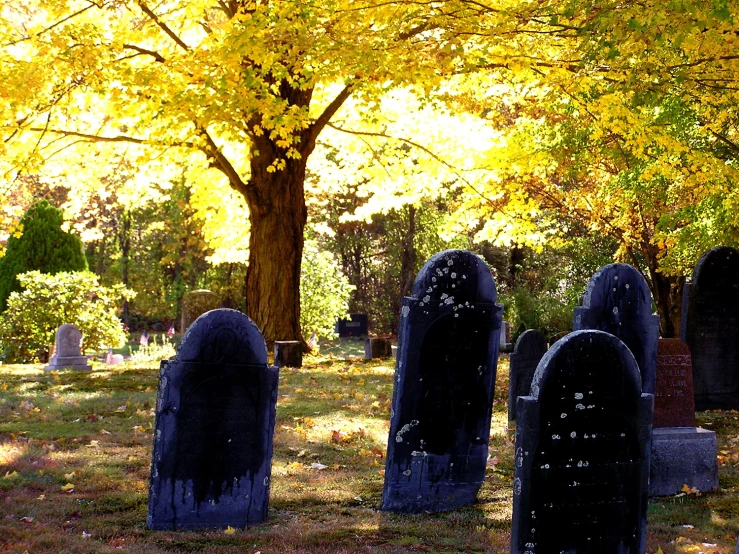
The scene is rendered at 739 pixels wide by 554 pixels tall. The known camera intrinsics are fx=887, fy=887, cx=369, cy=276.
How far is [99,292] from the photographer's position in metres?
19.7

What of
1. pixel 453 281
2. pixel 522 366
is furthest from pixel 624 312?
pixel 522 366

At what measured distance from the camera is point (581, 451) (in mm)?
4961

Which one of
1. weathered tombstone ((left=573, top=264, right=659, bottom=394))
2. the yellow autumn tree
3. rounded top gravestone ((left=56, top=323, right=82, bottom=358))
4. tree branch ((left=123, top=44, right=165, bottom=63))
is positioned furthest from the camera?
rounded top gravestone ((left=56, top=323, right=82, bottom=358))

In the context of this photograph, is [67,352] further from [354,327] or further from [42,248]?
[354,327]

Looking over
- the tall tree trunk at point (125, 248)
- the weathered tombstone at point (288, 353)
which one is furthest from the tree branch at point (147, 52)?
the tall tree trunk at point (125, 248)

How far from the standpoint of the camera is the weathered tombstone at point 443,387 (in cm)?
689

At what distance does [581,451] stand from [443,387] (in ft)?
6.92

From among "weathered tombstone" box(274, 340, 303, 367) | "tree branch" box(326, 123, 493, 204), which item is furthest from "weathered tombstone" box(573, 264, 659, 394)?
"tree branch" box(326, 123, 493, 204)

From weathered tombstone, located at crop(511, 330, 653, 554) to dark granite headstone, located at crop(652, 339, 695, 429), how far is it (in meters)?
3.19

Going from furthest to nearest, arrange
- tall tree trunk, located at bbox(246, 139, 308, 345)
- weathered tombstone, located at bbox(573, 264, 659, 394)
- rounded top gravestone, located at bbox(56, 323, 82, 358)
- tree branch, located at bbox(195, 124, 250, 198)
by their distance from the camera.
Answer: tall tree trunk, located at bbox(246, 139, 308, 345), tree branch, located at bbox(195, 124, 250, 198), rounded top gravestone, located at bbox(56, 323, 82, 358), weathered tombstone, located at bbox(573, 264, 659, 394)

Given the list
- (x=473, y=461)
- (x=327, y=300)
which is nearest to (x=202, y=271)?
(x=327, y=300)

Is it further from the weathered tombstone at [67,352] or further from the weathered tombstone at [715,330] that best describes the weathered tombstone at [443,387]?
the weathered tombstone at [67,352]

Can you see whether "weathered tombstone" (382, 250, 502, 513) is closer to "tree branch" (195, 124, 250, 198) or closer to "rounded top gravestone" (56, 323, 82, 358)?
"tree branch" (195, 124, 250, 198)

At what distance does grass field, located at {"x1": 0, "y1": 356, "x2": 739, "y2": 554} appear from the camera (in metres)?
5.83
